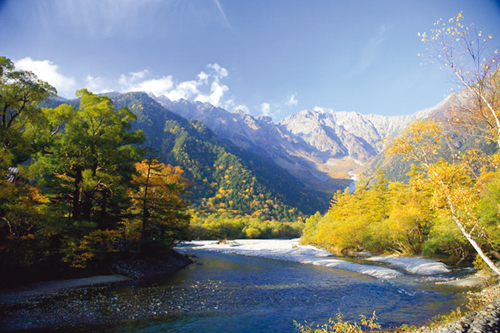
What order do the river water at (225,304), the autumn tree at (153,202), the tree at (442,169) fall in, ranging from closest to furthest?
the tree at (442,169), the river water at (225,304), the autumn tree at (153,202)

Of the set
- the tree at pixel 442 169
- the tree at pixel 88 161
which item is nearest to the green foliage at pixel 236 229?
the tree at pixel 88 161

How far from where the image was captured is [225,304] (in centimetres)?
1662

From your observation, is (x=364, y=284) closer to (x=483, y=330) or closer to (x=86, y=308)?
(x=483, y=330)

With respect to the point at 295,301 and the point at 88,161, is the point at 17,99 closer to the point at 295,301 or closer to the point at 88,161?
the point at 88,161

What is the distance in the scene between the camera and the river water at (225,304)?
42.2ft

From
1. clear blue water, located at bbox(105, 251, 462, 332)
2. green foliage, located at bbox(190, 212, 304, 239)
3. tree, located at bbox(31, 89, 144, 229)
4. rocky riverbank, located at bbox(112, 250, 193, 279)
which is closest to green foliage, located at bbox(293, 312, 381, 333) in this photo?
clear blue water, located at bbox(105, 251, 462, 332)

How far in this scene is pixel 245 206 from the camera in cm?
16425

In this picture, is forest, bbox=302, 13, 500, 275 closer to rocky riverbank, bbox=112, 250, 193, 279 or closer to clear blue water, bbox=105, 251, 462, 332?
clear blue water, bbox=105, 251, 462, 332

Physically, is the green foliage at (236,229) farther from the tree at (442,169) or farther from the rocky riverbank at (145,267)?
the tree at (442,169)

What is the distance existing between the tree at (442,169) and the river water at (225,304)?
257 inches

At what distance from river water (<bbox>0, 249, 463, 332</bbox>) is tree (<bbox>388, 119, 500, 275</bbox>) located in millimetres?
6525

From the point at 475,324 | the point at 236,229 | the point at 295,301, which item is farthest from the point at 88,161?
the point at 236,229

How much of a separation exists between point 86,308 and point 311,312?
42.3 feet

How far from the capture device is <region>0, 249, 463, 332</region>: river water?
507 inches
